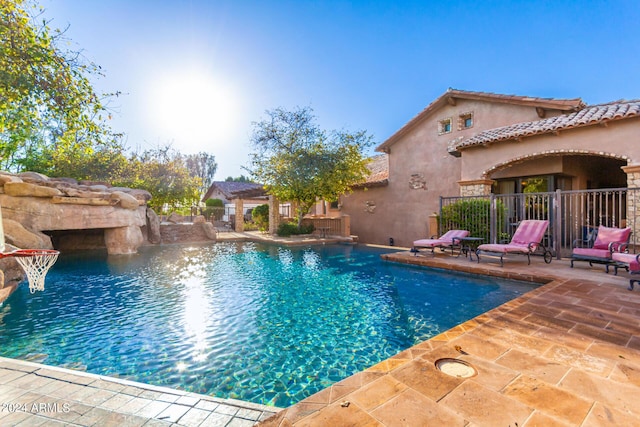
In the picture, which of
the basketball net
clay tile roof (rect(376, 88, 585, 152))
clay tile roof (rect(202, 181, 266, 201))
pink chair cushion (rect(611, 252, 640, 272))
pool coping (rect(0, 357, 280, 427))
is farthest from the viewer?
clay tile roof (rect(202, 181, 266, 201))

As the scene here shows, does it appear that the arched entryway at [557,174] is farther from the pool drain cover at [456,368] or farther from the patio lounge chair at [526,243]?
the pool drain cover at [456,368]

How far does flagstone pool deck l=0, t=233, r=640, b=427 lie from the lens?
6.89 feet

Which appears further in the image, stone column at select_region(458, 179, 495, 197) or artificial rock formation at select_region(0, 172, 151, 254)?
stone column at select_region(458, 179, 495, 197)

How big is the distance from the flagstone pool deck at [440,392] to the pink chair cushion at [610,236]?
459 centimetres

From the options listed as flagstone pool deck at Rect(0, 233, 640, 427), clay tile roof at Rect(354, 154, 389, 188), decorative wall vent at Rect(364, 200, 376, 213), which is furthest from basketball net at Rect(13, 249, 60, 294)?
decorative wall vent at Rect(364, 200, 376, 213)

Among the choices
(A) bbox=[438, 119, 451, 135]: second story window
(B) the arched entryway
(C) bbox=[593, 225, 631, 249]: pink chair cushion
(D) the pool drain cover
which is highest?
(A) bbox=[438, 119, 451, 135]: second story window

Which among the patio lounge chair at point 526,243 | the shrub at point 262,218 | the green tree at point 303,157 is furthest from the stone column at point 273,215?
the patio lounge chair at point 526,243

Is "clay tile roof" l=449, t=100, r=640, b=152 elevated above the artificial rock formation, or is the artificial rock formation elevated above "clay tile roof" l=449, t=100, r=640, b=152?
"clay tile roof" l=449, t=100, r=640, b=152

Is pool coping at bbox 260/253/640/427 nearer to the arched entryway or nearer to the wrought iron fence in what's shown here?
the wrought iron fence

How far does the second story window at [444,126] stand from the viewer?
48.5 feet

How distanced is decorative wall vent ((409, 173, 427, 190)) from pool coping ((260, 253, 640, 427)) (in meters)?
11.5

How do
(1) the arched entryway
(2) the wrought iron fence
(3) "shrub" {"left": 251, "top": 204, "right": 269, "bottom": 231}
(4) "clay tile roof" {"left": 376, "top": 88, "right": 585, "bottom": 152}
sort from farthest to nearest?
1. (3) "shrub" {"left": 251, "top": 204, "right": 269, "bottom": 231}
2. (1) the arched entryway
3. (4) "clay tile roof" {"left": 376, "top": 88, "right": 585, "bottom": 152}
4. (2) the wrought iron fence

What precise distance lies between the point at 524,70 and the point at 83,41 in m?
18.1

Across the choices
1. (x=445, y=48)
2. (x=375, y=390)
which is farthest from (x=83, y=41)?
(x=445, y=48)
